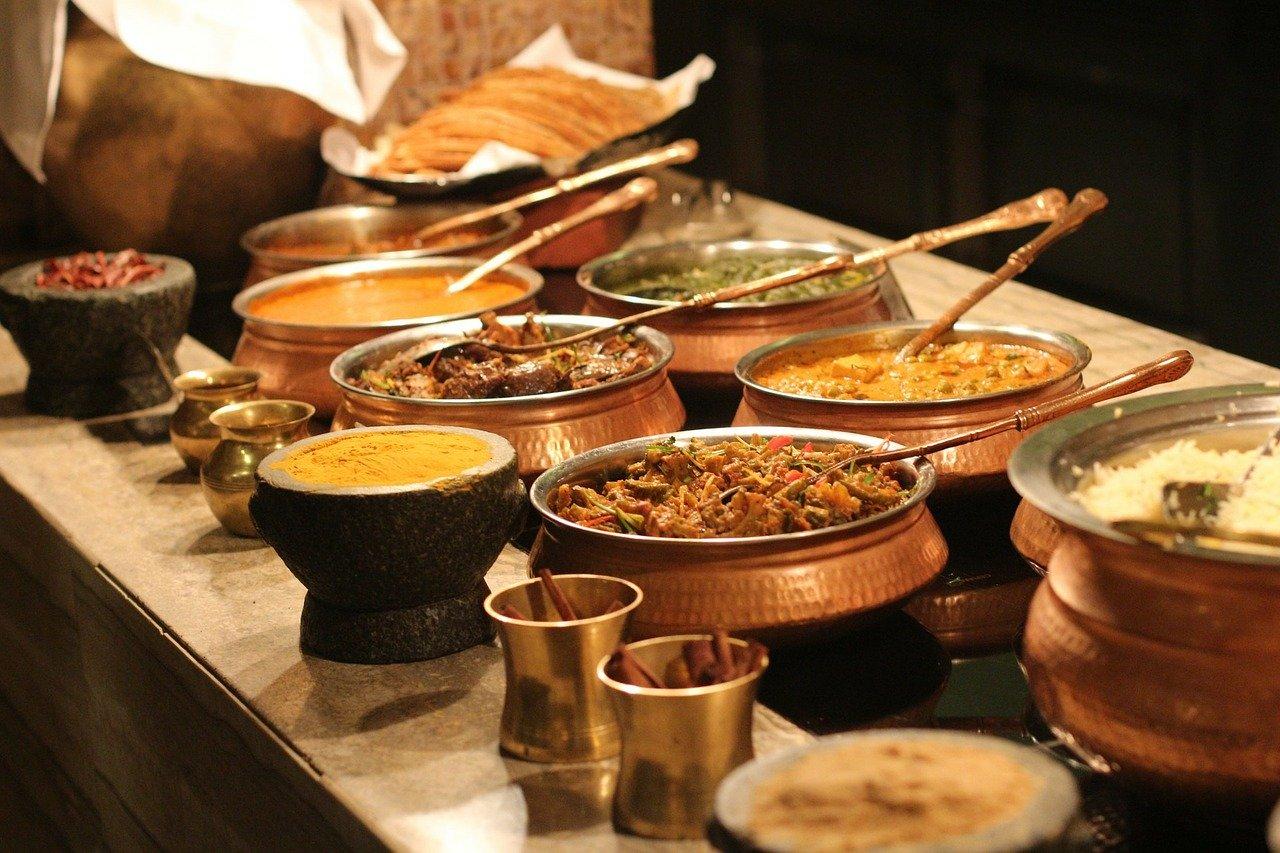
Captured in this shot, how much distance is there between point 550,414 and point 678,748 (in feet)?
3.06

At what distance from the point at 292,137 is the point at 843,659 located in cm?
257

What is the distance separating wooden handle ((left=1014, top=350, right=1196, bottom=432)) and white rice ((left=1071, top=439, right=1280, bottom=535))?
39 centimetres

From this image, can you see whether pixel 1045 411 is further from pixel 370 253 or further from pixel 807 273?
pixel 370 253

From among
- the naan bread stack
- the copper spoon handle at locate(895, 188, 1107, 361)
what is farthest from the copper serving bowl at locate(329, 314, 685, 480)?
the naan bread stack

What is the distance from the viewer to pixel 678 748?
4.97 feet

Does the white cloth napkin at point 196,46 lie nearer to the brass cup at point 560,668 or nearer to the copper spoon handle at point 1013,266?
the copper spoon handle at point 1013,266

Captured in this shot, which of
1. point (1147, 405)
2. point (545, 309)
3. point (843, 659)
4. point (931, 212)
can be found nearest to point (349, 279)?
point (545, 309)

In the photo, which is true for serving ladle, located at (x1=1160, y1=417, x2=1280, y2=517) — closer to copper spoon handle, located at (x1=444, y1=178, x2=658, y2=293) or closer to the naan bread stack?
copper spoon handle, located at (x1=444, y1=178, x2=658, y2=293)

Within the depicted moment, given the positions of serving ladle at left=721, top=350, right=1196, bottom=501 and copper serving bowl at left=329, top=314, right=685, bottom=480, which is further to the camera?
copper serving bowl at left=329, top=314, right=685, bottom=480

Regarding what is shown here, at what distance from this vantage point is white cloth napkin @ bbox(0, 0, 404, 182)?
3.79 meters

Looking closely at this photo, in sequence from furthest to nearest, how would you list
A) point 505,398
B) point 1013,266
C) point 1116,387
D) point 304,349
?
point 304,349, point 1013,266, point 505,398, point 1116,387

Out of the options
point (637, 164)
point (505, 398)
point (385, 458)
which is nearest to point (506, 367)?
point (505, 398)

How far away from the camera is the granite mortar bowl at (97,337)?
3115mm

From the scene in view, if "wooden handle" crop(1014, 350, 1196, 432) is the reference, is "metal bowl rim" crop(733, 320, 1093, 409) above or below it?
below
